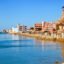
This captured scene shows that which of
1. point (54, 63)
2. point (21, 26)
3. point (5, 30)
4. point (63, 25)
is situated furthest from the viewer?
point (5, 30)

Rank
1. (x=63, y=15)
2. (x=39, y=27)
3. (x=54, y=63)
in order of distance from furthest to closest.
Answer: (x=39, y=27) → (x=63, y=15) → (x=54, y=63)

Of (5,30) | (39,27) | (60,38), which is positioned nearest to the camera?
(60,38)

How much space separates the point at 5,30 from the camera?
19938cm

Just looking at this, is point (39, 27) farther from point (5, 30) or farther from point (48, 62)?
point (5, 30)

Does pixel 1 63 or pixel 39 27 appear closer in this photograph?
pixel 1 63

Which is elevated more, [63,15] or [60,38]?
[63,15]

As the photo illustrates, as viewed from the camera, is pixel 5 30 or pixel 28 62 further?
pixel 5 30

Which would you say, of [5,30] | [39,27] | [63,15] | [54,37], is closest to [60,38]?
[54,37]

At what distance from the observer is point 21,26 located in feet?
495

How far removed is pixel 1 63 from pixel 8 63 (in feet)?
1.81

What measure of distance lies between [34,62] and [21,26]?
429 feet

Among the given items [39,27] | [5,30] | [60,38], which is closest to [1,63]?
[60,38]

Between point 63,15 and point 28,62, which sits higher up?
point 63,15

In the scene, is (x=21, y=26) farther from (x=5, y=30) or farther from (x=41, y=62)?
(x=41, y=62)
